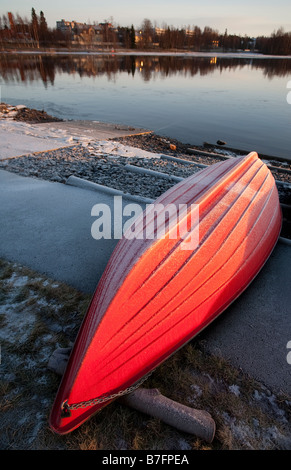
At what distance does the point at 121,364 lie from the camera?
2334 mm

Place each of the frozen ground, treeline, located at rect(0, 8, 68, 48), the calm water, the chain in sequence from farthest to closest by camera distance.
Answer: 1. treeline, located at rect(0, 8, 68, 48)
2. the calm water
3. the frozen ground
4. the chain

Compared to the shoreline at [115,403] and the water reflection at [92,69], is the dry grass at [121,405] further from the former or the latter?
the water reflection at [92,69]

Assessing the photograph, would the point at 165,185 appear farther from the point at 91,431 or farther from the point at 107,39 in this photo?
the point at 107,39

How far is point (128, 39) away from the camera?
90.0 metres

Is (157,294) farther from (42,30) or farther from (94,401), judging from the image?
(42,30)

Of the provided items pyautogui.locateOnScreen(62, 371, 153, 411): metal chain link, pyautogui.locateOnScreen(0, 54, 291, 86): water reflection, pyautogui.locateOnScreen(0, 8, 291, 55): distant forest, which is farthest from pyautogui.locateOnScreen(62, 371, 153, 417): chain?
pyautogui.locateOnScreen(0, 8, 291, 55): distant forest

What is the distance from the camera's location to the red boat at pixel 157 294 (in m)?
2.23

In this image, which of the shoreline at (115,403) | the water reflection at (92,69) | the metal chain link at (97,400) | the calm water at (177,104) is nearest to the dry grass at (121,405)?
the shoreline at (115,403)

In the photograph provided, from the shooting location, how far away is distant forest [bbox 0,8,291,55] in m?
84.2

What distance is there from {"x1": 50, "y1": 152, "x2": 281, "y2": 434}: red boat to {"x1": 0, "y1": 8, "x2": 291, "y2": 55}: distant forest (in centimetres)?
8628

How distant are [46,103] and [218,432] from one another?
2172 cm

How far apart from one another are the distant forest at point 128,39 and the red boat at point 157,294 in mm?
86281

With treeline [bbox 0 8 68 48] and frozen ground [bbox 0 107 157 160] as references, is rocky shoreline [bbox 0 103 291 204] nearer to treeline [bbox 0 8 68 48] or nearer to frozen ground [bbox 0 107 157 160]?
frozen ground [bbox 0 107 157 160]

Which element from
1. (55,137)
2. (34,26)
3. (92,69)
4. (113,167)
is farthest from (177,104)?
(34,26)
